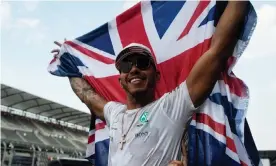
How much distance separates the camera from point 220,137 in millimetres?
2525

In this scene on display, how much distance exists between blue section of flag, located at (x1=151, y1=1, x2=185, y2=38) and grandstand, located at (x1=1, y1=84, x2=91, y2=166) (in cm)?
1355

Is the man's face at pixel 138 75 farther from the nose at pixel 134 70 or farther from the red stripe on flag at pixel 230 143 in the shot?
the red stripe on flag at pixel 230 143

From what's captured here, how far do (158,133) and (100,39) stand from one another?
167cm

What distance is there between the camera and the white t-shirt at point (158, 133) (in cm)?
199

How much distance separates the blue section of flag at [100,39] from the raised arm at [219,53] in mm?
1526

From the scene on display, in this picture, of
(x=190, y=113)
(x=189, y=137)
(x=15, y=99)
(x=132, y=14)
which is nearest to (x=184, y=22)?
(x=132, y=14)

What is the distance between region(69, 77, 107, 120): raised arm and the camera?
283 centimetres

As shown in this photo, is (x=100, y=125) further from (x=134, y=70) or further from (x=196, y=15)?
(x=196, y=15)

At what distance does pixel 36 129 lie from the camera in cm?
2450

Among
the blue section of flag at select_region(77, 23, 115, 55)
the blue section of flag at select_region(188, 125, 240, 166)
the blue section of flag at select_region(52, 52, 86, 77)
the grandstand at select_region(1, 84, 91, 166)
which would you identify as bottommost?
the blue section of flag at select_region(188, 125, 240, 166)

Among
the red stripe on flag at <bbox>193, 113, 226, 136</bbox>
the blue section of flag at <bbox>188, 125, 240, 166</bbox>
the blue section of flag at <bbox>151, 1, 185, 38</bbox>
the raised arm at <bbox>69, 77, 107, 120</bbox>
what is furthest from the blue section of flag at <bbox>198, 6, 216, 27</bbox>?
the raised arm at <bbox>69, 77, 107, 120</bbox>

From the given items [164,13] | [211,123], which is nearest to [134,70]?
[211,123]

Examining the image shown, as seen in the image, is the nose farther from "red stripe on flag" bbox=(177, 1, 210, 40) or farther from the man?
"red stripe on flag" bbox=(177, 1, 210, 40)

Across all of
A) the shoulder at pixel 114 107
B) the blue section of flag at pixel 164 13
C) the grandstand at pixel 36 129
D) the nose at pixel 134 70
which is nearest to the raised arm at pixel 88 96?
the shoulder at pixel 114 107
